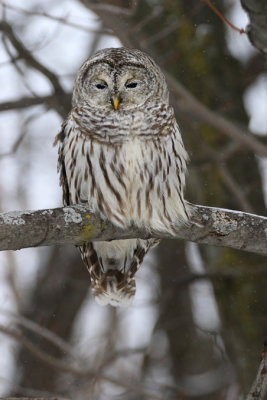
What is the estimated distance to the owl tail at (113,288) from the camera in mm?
4738

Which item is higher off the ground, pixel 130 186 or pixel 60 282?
pixel 130 186

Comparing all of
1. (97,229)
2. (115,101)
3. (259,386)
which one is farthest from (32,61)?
(259,386)

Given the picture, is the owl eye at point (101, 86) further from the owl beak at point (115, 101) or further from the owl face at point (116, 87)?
the owl beak at point (115, 101)

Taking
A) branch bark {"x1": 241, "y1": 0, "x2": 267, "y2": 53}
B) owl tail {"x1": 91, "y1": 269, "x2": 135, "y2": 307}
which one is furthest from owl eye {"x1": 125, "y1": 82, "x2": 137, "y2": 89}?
owl tail {"x1": 91, "y1": 269, "x2": 135, "y2": 307}

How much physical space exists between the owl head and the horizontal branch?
2.94 ft

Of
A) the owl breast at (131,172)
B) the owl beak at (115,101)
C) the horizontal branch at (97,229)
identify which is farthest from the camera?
the owl beak at (115,101)

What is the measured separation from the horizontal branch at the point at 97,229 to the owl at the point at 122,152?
97mm

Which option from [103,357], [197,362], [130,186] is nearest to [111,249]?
[130,186]

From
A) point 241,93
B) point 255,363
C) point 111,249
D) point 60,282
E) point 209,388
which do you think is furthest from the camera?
point 60,282

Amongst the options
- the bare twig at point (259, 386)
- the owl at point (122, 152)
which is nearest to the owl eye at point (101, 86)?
the owl at point (122, 152)

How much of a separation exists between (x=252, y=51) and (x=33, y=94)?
259cm

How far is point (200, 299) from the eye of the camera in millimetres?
8227

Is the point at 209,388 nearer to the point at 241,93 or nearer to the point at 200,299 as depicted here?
the point at 200,299

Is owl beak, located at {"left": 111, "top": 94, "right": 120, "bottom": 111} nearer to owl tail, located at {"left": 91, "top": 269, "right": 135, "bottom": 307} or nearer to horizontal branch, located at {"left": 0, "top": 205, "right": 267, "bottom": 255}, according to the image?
horizontal branch, located at {"left": 0, "top": 205, "right": 267, "bottom": 255}
